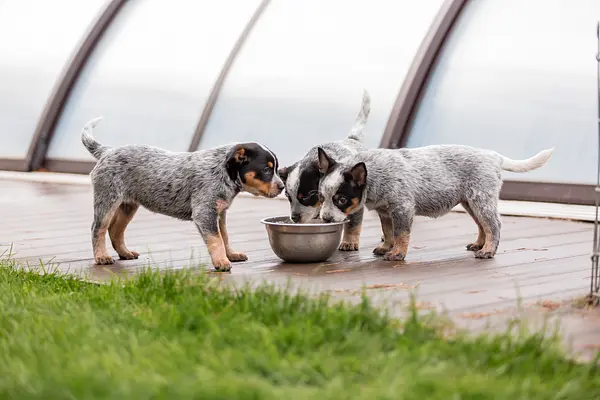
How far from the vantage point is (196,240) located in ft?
17.0

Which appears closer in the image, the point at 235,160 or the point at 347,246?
the point at 235,160

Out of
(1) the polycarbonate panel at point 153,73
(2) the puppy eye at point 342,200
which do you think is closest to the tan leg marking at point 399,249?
(2) the puppy eye at point 342,200

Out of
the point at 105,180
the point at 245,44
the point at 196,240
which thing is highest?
the point at 245,44

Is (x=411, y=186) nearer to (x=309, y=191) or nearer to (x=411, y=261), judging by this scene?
(x=411, y=261)

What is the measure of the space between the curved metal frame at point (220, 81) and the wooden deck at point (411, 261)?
5.36ft

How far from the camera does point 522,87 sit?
267 inches

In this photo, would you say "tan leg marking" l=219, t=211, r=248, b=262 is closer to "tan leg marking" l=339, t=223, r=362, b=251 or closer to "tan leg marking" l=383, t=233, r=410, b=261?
"tan leg marking" l=339, t=223, r=362, b=251

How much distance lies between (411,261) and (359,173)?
0.47 m

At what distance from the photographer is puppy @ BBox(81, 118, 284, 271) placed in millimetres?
4199

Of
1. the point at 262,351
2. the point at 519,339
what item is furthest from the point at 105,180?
the point at 519,339

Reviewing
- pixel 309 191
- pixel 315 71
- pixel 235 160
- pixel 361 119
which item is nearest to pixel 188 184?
pixel 235 160

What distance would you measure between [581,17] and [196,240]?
325 centimetres

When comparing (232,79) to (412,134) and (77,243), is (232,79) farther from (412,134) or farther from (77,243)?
(77,243)

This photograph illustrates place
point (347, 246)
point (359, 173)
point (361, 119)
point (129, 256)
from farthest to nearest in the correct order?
point (361, 119) < point (347, 246) < point (129, 256) < point (359, 173)
